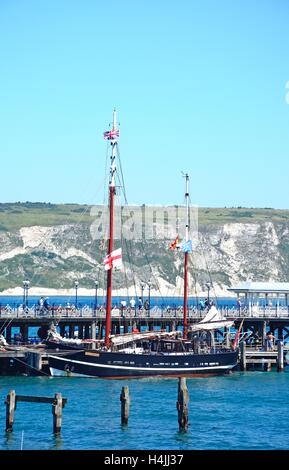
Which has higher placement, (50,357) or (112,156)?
(112,156)

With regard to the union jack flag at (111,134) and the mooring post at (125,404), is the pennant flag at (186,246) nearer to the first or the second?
the union jack flag at (111,134)

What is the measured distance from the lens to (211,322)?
104 meters

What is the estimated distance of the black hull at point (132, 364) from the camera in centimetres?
9512

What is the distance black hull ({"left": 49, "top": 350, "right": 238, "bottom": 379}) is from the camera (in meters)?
95.1

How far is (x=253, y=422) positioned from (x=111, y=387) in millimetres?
18139

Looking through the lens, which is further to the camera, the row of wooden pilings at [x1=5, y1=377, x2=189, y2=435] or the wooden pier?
the wooden pier

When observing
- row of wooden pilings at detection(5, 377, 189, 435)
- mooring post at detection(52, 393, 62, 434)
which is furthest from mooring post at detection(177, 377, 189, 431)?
mooring post at detection(52, 393, 62, 434)

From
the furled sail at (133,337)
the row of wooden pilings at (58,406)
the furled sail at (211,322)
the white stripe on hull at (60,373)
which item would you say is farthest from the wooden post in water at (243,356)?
the row of wooden pilings at (58,406)

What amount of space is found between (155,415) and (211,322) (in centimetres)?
2897

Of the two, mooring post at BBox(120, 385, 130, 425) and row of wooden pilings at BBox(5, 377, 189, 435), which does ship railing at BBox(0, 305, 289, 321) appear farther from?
row of wooden pilings at BBox(5, 377, 189, 435)
